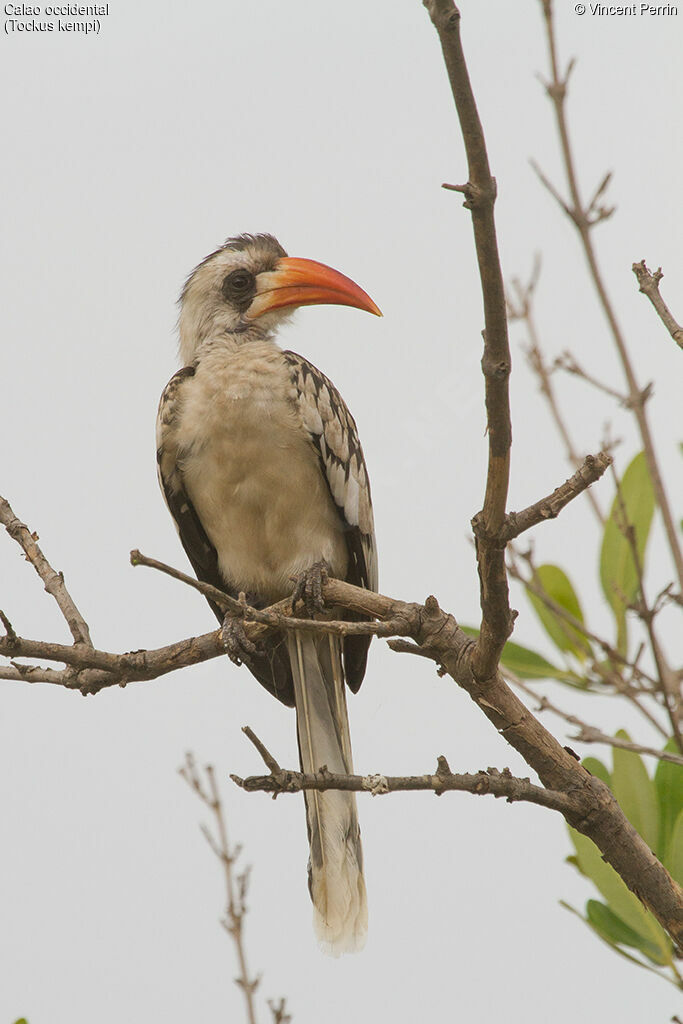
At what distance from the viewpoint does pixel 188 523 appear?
3400 mm

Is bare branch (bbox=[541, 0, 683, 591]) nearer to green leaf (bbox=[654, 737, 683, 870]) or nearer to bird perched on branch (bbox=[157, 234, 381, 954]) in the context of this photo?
green leaf (bbox=[654, 737, 683, 870])

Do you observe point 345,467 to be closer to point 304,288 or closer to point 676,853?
point 304,288

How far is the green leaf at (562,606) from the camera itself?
282 cm

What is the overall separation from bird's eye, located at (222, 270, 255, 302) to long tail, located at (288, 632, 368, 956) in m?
1.19

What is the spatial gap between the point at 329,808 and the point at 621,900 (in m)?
0.84

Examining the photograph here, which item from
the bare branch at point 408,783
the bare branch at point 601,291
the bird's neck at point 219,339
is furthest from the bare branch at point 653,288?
the bird's neck at point 219,339

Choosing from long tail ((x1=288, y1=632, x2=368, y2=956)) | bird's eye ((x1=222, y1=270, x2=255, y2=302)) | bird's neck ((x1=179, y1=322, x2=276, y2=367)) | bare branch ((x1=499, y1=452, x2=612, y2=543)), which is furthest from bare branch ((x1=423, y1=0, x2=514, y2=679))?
bird's eye ((x1=222, y1=270, x2=255, y2=302))

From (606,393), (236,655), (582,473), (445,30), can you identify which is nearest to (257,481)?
(236,655)

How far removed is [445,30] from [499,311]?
413 millimetres

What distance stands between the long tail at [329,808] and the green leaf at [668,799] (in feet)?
2.77

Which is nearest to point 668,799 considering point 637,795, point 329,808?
point 637,795

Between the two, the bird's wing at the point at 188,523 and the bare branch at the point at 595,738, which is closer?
the bare branch at the point at 595,738

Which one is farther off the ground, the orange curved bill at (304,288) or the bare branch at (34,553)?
the orange curved bill at (304,288)

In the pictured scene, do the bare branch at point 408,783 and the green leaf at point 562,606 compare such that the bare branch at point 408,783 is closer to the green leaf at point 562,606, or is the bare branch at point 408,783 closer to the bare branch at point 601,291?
the bare branch at point 601,291
